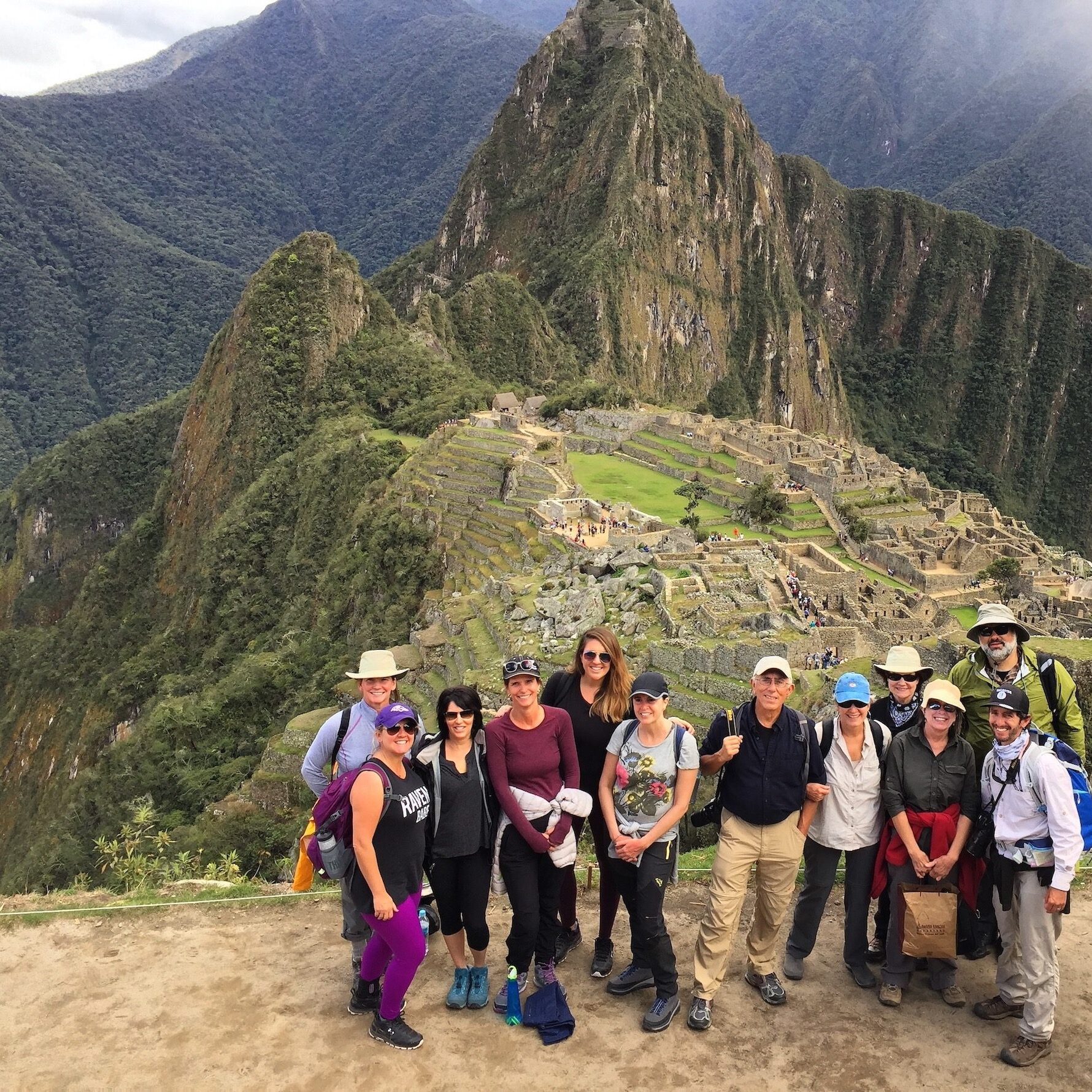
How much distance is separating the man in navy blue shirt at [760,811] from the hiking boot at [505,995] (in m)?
1.15

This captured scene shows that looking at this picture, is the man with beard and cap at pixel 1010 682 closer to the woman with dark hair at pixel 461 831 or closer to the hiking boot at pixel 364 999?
the woman with dark hair at pixel 461 831

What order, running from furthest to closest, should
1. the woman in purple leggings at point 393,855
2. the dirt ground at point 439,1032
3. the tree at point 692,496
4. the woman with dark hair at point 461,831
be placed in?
the tree at point 692,496, the woman with dark hair at point 461,831, the dirt ground at point 439,1032, the woman in purple leggings at point 393,855

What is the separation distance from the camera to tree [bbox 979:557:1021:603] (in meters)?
31.2

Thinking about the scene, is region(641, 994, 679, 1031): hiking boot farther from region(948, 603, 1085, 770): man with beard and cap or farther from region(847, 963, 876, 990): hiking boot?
region(948, 603, 1085, 770): man with beard and cap

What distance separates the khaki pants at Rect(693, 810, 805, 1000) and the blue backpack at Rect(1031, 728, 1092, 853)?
5.38ft

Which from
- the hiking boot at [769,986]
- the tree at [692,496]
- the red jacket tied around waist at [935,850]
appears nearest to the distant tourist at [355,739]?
the hiking boot at [769,986]

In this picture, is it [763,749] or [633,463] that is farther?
[633,463]

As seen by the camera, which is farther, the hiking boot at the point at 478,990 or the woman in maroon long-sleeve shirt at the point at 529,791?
the hiking boot at the point at 478,990

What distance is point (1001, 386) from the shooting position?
6718 inches

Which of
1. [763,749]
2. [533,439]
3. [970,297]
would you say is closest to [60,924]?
[763,749]

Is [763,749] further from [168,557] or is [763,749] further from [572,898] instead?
[168,557]

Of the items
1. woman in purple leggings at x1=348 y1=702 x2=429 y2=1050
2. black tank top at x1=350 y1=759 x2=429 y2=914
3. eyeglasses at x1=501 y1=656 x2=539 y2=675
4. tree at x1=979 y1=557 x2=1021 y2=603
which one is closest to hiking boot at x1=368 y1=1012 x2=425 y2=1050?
woman in purple leggings at x1=348 y1=702 x2=429 y2=1050

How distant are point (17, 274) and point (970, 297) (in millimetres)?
175531

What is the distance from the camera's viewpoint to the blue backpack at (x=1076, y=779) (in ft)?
20.5
